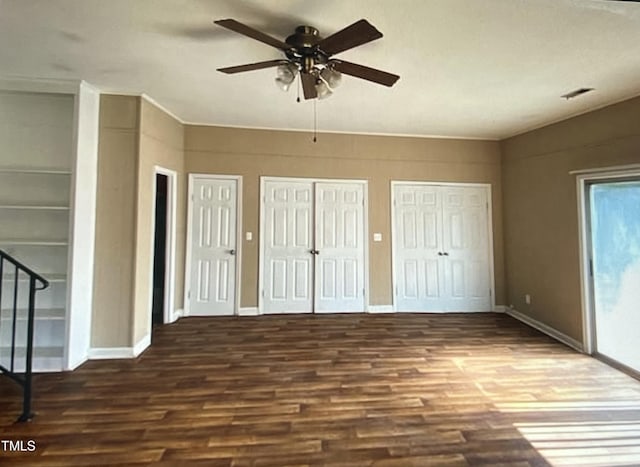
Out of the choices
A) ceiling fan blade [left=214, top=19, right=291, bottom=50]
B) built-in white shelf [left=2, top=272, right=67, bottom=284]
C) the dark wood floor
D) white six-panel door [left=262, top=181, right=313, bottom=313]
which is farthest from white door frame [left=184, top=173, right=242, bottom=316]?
ceiling fan blade [left=214, top=19, right=291, bottom=50]

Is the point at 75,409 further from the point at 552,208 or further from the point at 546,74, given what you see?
the point at 552,208

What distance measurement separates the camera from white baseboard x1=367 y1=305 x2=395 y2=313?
18.1 feet

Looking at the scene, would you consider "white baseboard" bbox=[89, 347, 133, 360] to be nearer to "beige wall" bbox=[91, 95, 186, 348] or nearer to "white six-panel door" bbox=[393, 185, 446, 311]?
"beige wall" bbox=[91, 95, 186, 348]

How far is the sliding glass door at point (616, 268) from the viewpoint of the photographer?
3492 millimetres

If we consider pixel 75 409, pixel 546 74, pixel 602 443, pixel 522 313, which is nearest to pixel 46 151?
pixel 75 409

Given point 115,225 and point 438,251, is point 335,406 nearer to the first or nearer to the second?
point 115,225

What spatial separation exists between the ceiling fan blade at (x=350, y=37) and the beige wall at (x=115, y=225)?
258 centimetres

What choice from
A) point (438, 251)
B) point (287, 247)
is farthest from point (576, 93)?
point (287, 247)

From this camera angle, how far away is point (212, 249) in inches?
205

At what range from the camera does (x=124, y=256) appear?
3.73 m

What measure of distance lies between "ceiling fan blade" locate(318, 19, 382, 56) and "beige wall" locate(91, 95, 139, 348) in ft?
8.46

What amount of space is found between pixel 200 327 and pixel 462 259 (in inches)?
161

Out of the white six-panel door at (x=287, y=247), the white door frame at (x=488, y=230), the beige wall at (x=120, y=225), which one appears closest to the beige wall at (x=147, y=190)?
the beige wall at (x=120, y=225)

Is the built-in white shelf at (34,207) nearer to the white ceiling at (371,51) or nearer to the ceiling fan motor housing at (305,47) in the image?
the white ceiling at (371,51)
